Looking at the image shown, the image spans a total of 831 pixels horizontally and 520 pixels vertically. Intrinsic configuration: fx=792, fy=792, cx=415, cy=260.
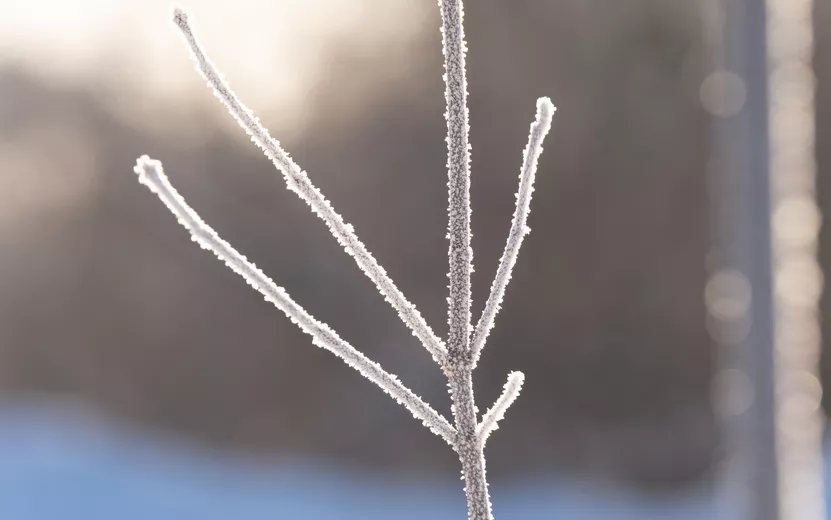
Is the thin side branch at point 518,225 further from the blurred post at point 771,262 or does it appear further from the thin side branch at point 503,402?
the blurred post at point 771,262

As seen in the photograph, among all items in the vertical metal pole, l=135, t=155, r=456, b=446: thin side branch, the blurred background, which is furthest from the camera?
the blurred background

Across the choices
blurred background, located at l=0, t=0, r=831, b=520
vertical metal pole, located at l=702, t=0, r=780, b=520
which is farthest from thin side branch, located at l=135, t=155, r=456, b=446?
blurred background, located at l=0, t=0, r=831, b=520

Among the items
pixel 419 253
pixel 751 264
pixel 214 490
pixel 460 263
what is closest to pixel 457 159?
pixel 460 263

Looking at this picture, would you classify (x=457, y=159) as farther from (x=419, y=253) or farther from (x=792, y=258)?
(x=419, y=253)

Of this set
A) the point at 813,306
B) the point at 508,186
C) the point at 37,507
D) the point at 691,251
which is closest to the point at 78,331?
the point at 37,507

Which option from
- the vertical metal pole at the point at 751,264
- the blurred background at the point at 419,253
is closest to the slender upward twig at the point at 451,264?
the vertical metal pole at the point at 751,264

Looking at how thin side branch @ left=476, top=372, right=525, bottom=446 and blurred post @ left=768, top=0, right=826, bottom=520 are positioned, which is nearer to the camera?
thin side branch @ left=476, top=372, right=525, bottom=446

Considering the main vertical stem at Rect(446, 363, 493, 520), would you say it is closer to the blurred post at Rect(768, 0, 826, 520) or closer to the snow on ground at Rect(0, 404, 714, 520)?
the blurred post at Rect(768, 0, 826, 520)
